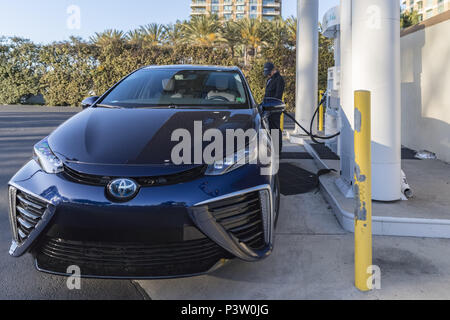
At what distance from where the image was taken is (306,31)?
373 inches

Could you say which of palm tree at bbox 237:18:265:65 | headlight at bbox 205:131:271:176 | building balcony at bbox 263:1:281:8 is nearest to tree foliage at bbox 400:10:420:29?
palm tree at bbox 237:18:265:65

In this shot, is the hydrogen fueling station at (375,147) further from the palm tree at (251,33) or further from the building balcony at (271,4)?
the building balcony at (271,4)

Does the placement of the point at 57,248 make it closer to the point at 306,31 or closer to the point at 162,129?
the point at 162,129

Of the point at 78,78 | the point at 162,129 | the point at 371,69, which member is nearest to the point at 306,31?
the point at 371,69

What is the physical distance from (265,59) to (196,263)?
17.6 metres

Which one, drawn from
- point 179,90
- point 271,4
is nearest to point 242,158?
point 179,90

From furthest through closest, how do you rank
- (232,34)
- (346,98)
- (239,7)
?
(239,7) < (232,34) < (346,98)

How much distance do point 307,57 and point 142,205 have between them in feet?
27.4

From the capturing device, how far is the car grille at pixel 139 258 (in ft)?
7.09

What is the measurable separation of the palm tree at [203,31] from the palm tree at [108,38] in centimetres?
708

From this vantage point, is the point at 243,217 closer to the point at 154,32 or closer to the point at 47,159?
the point at 47,159

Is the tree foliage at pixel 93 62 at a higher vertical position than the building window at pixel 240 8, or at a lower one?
lower

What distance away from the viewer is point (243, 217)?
2264 mm

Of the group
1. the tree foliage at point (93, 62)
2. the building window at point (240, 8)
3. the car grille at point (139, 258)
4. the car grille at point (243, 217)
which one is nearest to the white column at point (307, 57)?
the car grille at point (243, 217)
